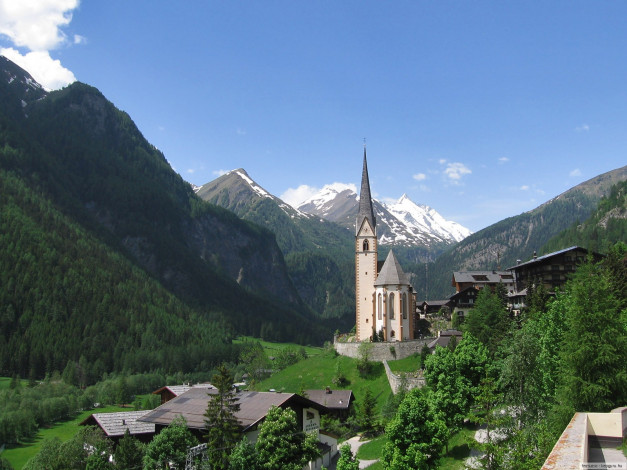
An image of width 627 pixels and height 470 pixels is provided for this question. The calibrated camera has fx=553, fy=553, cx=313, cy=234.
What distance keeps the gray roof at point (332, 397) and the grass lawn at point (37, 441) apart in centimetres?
3849

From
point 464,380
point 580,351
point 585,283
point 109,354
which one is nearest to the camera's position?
point 580,351

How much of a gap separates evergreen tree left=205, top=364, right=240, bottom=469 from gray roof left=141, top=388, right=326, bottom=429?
125 centimetres

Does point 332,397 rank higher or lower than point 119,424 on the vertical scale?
higher

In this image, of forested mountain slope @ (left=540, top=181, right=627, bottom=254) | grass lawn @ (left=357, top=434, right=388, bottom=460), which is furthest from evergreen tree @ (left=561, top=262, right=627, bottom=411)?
forested mountain slope @ (left=540, top=181, right=627, bottom=254)

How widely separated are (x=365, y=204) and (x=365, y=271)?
1497 cm

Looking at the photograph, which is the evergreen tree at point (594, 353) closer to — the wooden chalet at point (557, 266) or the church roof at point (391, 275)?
the church roof at point (391, 275)

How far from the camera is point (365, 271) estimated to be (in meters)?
98.8

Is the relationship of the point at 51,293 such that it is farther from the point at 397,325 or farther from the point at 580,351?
the point at 580,351

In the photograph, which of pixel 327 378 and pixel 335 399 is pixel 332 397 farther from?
pixel 327 378

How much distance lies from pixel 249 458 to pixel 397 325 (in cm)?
4813

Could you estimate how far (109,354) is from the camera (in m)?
178

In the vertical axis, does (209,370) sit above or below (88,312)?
below

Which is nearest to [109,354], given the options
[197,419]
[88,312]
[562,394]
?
[88,312]

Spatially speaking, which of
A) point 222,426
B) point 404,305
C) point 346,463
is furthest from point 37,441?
point 346,463
